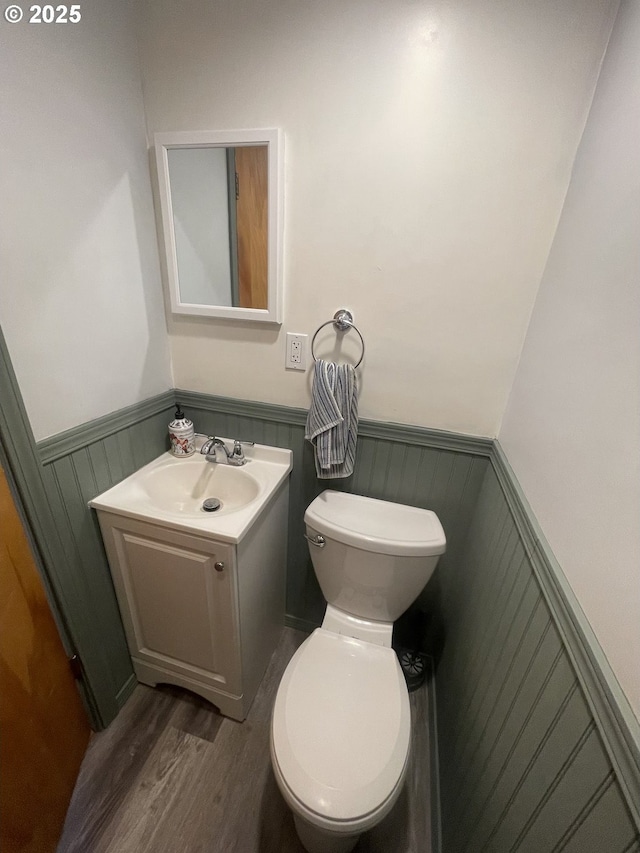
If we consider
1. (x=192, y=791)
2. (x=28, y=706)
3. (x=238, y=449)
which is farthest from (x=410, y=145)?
(x=192, y=791)

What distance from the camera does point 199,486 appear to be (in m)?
1.34

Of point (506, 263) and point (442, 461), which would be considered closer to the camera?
point (506, 263)

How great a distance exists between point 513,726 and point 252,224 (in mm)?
1434

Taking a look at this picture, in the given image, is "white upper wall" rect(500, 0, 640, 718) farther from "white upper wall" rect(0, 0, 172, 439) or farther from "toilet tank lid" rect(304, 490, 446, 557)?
"white upper wall" rect(0, 0, 172, 439)

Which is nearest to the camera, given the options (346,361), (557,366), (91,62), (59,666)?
(557,366)

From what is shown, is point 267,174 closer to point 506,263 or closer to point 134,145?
point 134,145

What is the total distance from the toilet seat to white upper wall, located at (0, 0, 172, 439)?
3.21 ft

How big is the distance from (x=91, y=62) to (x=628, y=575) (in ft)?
5.13

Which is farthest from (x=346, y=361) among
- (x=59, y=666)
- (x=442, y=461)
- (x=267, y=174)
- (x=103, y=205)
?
(x=59, y=666)

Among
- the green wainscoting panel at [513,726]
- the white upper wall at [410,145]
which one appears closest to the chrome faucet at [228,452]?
the white upper wall at [410,145]

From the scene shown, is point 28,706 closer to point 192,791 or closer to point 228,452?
point 192,791

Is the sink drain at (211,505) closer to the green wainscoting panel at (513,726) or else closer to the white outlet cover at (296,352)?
the white outlet cover at (296,352)

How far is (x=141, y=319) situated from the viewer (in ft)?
3.96

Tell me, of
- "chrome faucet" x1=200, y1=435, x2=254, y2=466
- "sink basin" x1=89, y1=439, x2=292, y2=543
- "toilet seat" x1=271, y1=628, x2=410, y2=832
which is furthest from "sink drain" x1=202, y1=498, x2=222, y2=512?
"toilet seat" x1=271, y1=628, x2=410, y2=832
